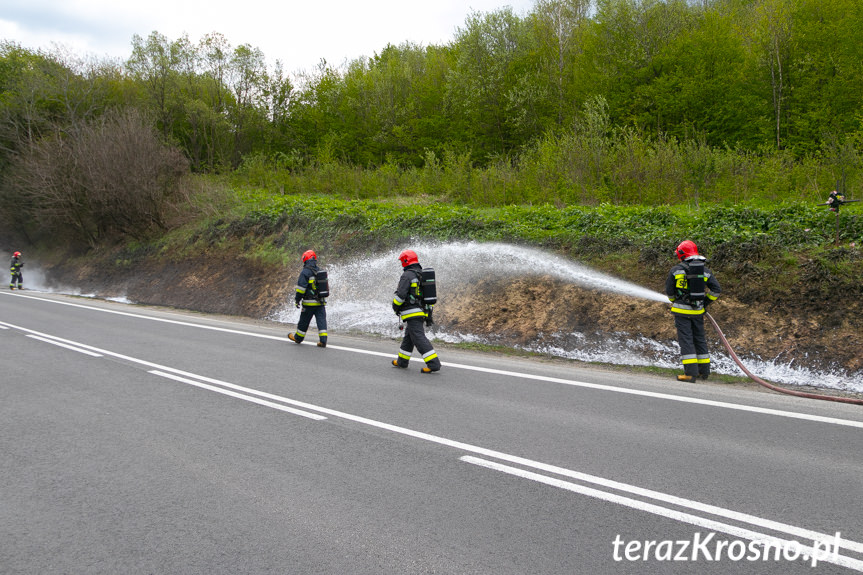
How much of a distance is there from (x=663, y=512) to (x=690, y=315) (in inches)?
201

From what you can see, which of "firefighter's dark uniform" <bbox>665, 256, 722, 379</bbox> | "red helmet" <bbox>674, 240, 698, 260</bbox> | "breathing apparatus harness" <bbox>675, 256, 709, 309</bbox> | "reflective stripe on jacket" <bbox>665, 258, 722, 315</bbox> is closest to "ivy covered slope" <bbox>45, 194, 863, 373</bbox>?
"firefighter's dark uniform" <bbox>665, 256, 722, 379</bbox>

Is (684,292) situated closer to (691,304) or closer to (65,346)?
(691,304)

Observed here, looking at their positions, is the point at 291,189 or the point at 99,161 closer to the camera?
the point at 99,161

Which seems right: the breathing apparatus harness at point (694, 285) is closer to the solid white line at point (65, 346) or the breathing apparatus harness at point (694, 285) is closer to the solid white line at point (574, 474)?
the solid white line at point (574, 474)

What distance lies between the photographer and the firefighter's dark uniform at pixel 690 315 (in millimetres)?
8375

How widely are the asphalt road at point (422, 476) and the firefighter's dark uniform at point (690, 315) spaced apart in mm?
841

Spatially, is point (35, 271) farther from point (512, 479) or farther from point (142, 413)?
point (512, 479)

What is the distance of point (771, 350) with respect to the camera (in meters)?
8.77

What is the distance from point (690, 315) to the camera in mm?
8414

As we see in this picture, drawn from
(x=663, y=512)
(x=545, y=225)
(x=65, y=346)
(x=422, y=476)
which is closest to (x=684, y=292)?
(x=663, y=512)

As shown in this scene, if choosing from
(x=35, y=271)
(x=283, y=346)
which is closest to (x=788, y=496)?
(x=283, y=346)

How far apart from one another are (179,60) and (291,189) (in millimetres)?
21106

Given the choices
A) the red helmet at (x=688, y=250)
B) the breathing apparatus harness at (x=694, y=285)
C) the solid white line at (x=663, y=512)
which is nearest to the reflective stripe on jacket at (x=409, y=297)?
the breathing apparatus harness at (x=694, y=285)

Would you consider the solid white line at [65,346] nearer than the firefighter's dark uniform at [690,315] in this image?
No
